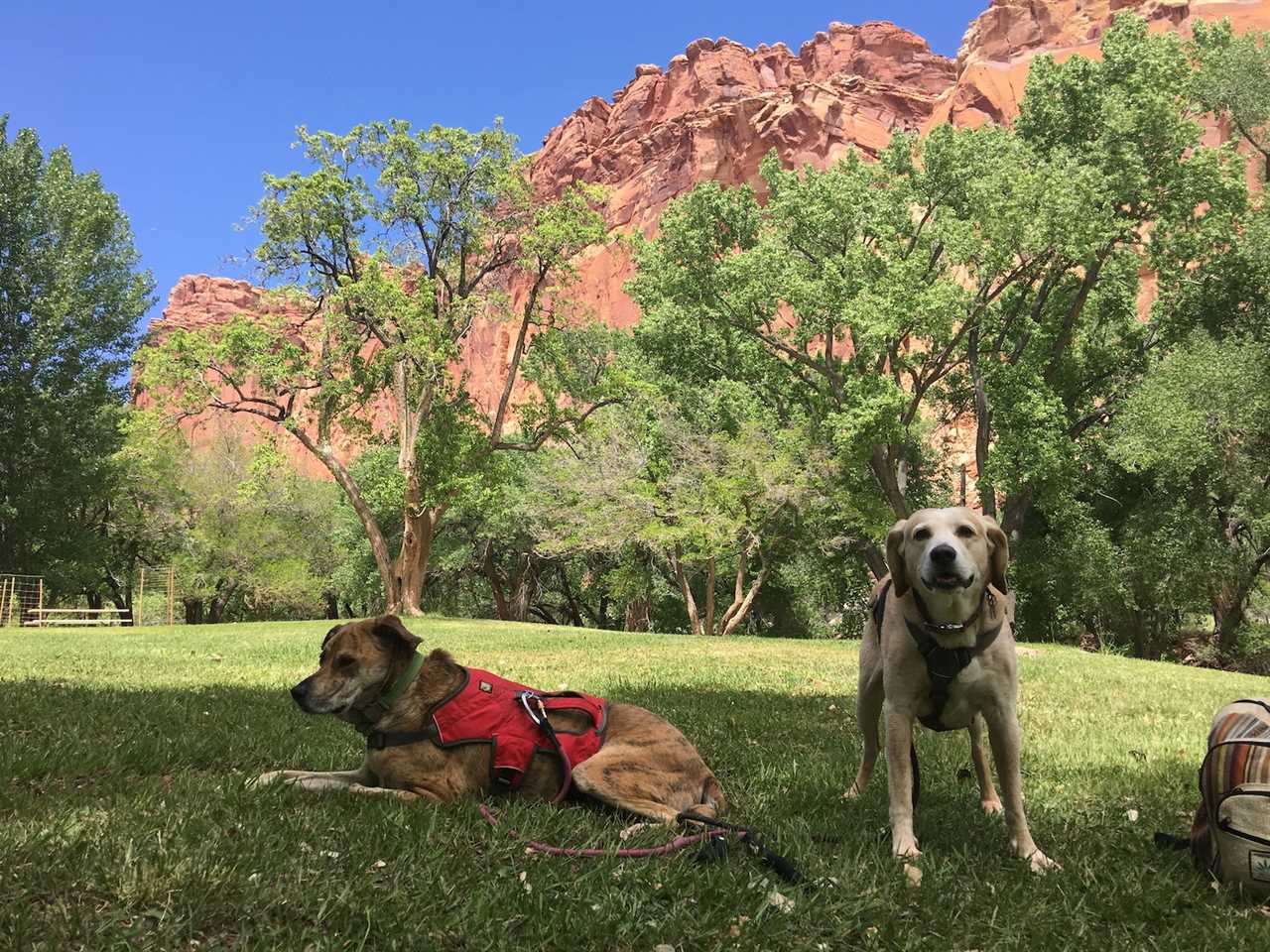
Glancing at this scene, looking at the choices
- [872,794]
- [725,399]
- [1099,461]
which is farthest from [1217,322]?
[872,794]

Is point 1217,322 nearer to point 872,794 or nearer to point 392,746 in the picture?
point 872,794

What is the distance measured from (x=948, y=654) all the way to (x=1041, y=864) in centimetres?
97

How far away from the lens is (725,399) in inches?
1176

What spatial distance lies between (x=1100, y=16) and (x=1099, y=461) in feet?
226

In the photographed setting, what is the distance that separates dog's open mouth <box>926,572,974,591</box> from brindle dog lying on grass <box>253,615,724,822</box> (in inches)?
56.3

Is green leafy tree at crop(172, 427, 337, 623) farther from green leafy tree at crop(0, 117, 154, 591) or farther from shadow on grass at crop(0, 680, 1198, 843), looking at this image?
shadow on grass at crop(0, 680, 1198, 843)

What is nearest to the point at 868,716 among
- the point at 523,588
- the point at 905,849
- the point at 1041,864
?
the point at 905,849

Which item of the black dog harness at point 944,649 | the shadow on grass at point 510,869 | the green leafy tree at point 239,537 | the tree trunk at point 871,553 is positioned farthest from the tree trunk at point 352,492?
the black dog harness at point 944,649

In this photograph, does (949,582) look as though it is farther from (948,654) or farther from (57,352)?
(57,352)

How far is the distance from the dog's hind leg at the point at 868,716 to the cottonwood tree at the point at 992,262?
20559 mm

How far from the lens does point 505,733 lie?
11.6 feet

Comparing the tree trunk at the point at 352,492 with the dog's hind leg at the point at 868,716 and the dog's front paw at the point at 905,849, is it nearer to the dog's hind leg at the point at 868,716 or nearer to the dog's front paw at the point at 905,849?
the dog's hind leg at the point at 868,716

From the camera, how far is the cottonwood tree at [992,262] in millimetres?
22797

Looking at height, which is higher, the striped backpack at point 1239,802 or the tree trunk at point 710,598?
the striped backpack at point 1239,802
